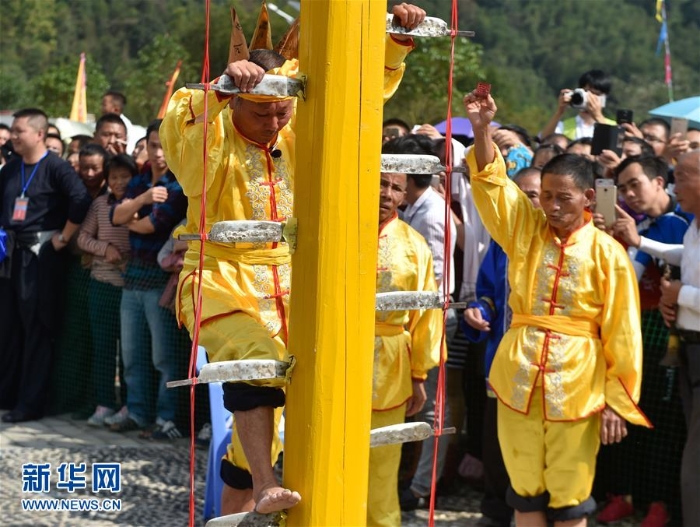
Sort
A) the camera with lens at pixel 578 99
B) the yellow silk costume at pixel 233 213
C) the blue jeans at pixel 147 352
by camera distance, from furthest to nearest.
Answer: the blue jeans at pixel 147 352
the camera with lens at pixel 578 99
the yellow silk costume at pixel 233 213

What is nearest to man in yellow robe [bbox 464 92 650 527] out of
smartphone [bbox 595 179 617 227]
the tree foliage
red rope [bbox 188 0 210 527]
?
smartphone [bbox 595 179 617 227]

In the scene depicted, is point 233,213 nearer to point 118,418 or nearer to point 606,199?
point 606,199

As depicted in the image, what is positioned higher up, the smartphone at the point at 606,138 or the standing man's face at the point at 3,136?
the standing man's face at the point at 3,136

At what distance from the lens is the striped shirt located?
7.90 metres

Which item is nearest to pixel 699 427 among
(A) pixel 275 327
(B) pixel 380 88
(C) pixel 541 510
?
(C) pixel 541 510

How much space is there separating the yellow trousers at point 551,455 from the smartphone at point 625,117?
2.99 m

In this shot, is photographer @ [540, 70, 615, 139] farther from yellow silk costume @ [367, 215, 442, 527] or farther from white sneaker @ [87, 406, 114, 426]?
white sneaker @ [87, 406, 114, 426]

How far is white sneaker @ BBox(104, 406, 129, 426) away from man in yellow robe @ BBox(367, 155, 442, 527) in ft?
9.56

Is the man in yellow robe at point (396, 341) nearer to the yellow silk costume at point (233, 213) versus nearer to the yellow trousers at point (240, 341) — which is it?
the yellow silk costume at point (233, 213)

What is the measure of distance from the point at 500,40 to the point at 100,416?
68833 mm

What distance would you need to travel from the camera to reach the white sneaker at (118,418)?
795 cm

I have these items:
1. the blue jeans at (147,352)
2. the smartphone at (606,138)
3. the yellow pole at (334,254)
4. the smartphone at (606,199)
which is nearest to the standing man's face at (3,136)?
the blue jeans at (147,352)

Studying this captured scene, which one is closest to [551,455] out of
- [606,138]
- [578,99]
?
[606,138]

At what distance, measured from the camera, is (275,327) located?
420 cm
